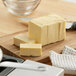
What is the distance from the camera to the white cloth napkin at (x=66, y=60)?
3.86ft

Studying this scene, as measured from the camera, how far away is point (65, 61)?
4.02 feet

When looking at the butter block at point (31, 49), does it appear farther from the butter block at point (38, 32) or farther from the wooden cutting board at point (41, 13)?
the wooden cutting board at point (41, 13)

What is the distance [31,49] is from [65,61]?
16cm

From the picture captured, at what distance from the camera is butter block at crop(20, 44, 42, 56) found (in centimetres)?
129

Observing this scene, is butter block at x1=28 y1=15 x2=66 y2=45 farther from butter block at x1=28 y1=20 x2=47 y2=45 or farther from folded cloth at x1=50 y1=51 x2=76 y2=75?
folded cloth at x1=50 y1=51 x2=76 y2=75

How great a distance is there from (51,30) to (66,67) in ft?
0.97

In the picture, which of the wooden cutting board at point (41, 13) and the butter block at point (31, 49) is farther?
the wooden cutting board at point (41, 13)

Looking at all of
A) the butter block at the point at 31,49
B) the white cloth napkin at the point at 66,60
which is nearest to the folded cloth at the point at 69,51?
the white cloth napkin at the point at 66,60

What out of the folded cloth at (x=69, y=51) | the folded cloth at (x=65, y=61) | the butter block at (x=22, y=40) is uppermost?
the butter block at (x=22, y=40)

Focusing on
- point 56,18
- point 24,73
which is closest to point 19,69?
point 24,73

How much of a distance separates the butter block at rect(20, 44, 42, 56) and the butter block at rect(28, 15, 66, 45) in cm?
11

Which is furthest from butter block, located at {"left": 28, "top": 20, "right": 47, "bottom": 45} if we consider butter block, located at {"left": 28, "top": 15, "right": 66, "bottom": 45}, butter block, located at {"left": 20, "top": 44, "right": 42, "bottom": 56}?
butter block, located at {"left": 20, "top": 44, "right": 42, "bottom": 56}

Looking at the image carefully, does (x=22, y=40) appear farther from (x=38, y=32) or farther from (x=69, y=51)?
(x=69, y=51)

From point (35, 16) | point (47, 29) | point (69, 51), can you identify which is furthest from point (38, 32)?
point (35, 16)
